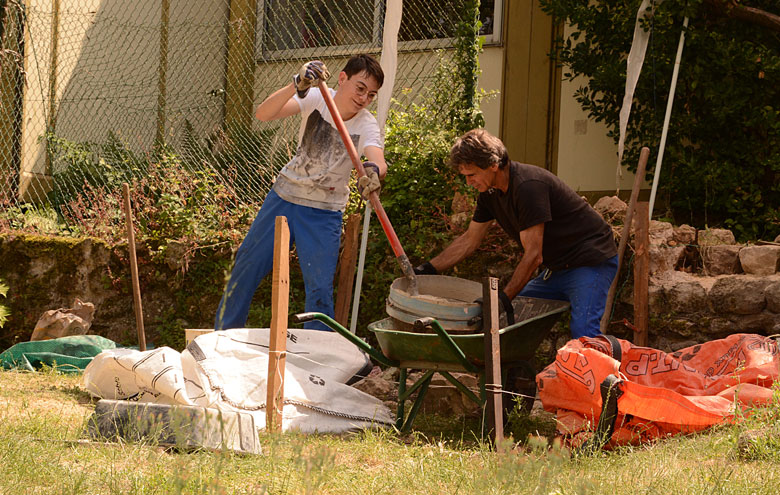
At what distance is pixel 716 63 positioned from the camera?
588cm

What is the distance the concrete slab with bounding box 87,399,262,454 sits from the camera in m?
2.81

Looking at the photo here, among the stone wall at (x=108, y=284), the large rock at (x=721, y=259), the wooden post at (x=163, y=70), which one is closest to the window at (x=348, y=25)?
the wooden post at (x=163, y=70)

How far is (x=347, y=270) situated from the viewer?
5.36 metres

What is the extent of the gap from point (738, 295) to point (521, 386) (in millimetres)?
1391

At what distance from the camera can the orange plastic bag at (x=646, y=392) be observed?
10.4 ft

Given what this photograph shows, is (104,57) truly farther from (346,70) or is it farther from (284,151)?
(346,70)

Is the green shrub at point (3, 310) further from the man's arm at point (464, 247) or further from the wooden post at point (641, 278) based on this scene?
the wooden post at point (641, 278)

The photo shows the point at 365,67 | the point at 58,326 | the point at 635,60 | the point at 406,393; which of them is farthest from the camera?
the point at 635,60

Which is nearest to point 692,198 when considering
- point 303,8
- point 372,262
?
point 372,262

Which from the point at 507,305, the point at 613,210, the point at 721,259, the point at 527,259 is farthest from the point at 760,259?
the point at 507,305

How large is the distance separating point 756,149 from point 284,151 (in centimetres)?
382

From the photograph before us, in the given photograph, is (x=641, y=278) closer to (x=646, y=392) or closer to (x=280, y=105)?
(x=646, y=392)

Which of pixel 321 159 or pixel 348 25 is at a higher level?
pixel 348 25

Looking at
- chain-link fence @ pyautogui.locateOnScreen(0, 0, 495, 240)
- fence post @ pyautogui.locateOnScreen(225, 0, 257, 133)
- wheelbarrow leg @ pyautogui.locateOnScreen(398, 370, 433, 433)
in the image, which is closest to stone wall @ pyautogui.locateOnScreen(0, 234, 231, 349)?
chain-link fence @ pyautogui.locateOnScreen(0, 0, 495, 240)
